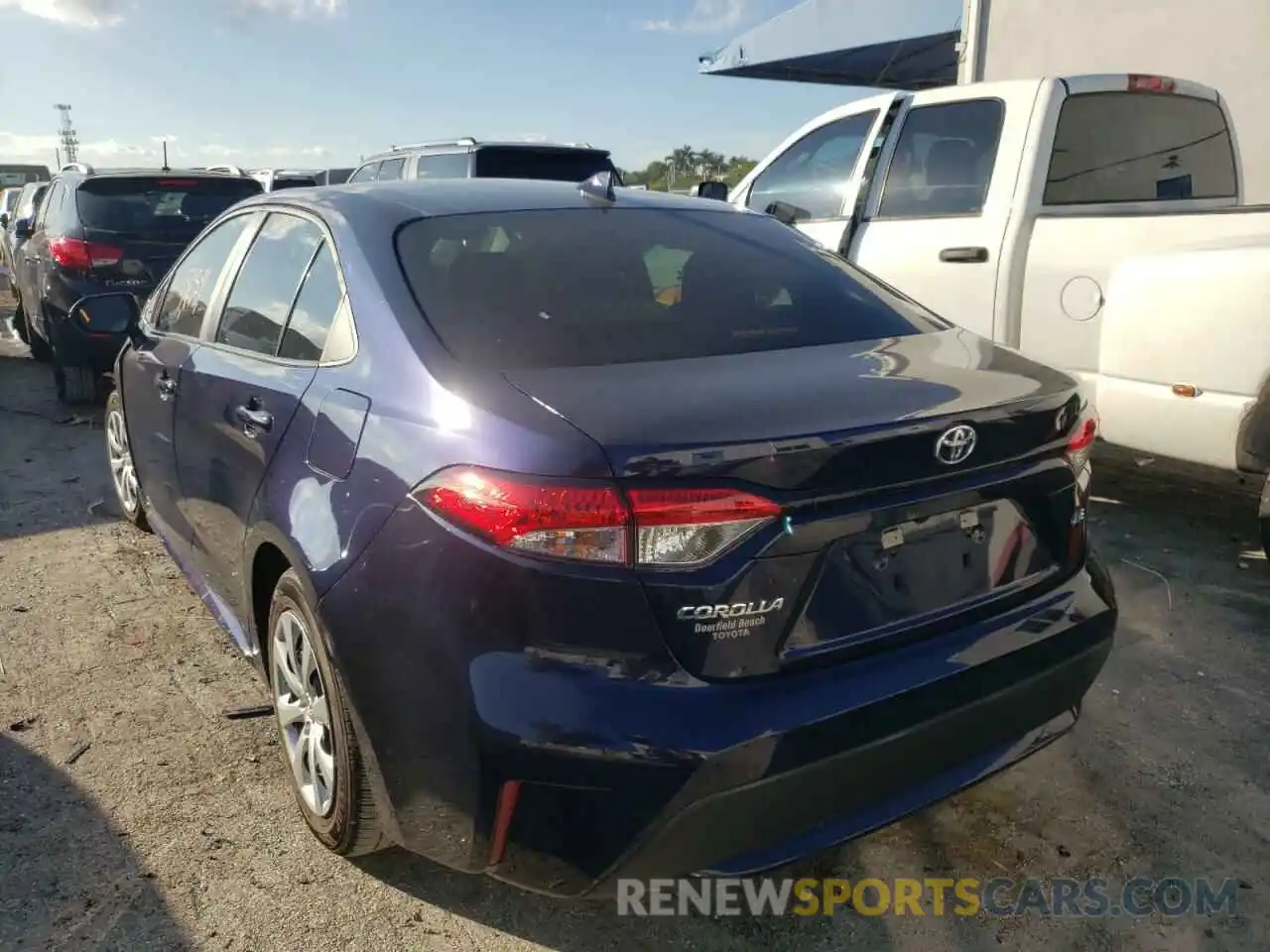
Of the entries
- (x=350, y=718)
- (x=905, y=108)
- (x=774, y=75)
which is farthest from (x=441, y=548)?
(x=774, y=75)

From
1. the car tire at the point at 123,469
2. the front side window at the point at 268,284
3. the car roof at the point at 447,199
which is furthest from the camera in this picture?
the car tire at the point at 123,469

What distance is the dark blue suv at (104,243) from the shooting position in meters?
7.65

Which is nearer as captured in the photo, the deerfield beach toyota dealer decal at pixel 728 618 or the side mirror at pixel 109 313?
the deerfield beach toyota dealer decal at pixel 728 618

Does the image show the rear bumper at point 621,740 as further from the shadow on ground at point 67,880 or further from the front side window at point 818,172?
the front side window at point 818,172

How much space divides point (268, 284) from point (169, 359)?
77 centimetres

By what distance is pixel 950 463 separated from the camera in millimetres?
2102

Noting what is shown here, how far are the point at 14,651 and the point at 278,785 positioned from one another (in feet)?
5.01

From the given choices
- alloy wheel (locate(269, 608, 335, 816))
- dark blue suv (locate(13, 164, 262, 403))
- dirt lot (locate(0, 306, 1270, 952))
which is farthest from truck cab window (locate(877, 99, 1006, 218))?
dark blue suv (locate(13, 164, 262, 403))

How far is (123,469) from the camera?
16.7 ft

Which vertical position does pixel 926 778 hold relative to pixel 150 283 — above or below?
below

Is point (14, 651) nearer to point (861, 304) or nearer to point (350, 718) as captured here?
point (350, 718)

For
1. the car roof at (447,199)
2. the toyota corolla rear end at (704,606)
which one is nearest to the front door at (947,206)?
the car roof at (447,199)

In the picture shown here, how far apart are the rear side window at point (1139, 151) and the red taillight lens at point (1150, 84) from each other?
0.03 m

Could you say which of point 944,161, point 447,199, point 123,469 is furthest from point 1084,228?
point 123,469
